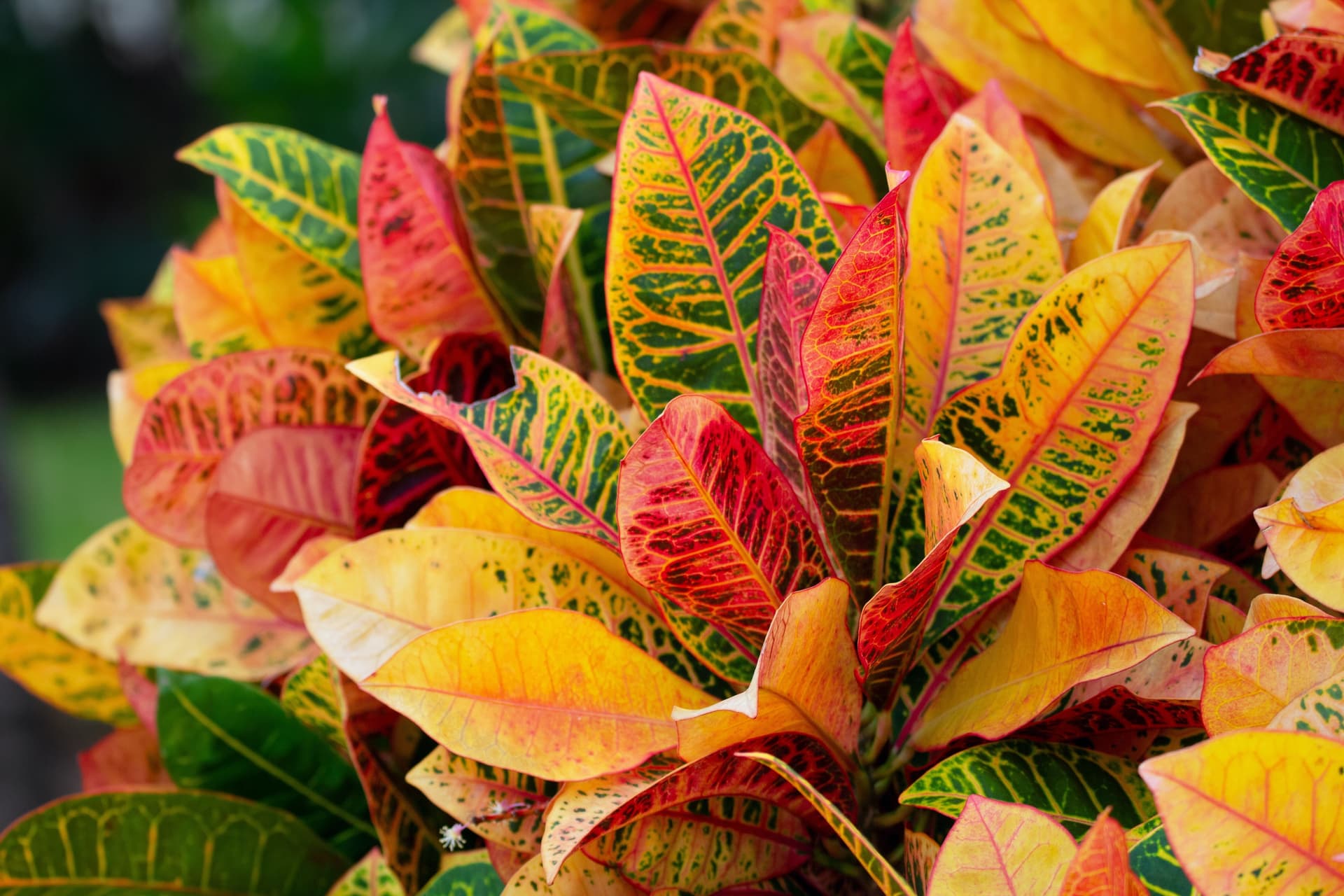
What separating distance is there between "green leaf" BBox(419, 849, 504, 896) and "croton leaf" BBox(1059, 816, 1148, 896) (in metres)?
0.28

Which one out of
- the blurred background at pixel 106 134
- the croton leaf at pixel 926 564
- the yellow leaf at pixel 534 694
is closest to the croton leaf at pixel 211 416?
the yellow leaf at pixel 534 694

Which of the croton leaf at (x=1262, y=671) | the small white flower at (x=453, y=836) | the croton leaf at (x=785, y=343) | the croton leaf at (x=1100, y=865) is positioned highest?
the croton leaf at (x=785, y=343)

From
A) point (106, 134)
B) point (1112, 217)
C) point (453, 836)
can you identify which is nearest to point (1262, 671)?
point (1112, 217)

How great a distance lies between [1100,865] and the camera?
354mm

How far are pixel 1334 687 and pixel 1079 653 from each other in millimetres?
87

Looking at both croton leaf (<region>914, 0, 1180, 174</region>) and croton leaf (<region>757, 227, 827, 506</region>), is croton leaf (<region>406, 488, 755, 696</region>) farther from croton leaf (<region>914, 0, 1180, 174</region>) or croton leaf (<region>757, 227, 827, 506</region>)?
croton leaf (<region>914, 0, 1180, 174</region>)

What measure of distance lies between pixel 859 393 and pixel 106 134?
27.7 feet

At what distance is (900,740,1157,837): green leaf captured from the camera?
447 mm

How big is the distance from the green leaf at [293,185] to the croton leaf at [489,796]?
33 cm

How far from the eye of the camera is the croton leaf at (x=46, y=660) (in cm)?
79

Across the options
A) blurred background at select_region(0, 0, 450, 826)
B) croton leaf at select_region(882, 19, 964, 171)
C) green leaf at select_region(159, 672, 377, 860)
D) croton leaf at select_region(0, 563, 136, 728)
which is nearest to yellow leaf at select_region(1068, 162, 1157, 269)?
croton leaf at select_region(882, 19, 964, 171)

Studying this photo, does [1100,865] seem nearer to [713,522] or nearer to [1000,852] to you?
[1000,852]

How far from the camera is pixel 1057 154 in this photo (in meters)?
0.75

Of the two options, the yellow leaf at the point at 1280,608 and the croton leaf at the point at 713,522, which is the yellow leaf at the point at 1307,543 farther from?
the croton leaf at the point at 713,522
